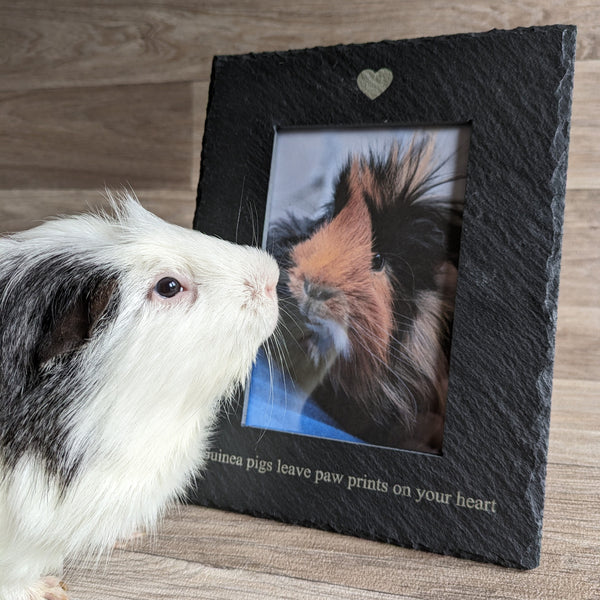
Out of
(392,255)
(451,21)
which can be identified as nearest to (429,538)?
(392,255)

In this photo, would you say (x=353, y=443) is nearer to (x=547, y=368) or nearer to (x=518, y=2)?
(x=547, y=368)

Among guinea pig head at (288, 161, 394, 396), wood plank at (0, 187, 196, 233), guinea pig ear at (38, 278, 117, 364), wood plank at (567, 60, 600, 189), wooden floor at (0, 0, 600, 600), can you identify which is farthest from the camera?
wood plank at (0, 187, 196, 233)

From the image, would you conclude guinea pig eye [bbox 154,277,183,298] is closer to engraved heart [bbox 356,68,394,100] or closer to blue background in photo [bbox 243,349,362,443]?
blue background in photo [bbox 243,349,362,443]

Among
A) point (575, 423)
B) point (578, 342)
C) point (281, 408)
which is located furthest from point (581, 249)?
point (281, 408)

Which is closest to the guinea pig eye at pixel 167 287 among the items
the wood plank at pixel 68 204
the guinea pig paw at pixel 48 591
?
the guinea pig paw at pixel 48 591

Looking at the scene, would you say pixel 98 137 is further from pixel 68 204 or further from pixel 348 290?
pixel 348 290

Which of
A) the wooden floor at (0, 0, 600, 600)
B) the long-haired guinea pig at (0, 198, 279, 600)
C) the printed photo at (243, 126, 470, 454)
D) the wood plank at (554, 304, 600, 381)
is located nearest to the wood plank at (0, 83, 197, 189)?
the wooden floor at (0, 0, 600, 600)

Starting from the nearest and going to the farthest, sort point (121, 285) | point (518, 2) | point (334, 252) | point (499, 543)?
point (121, 285) < point (499, 543) < point (334, 252) < point (518, 2)
